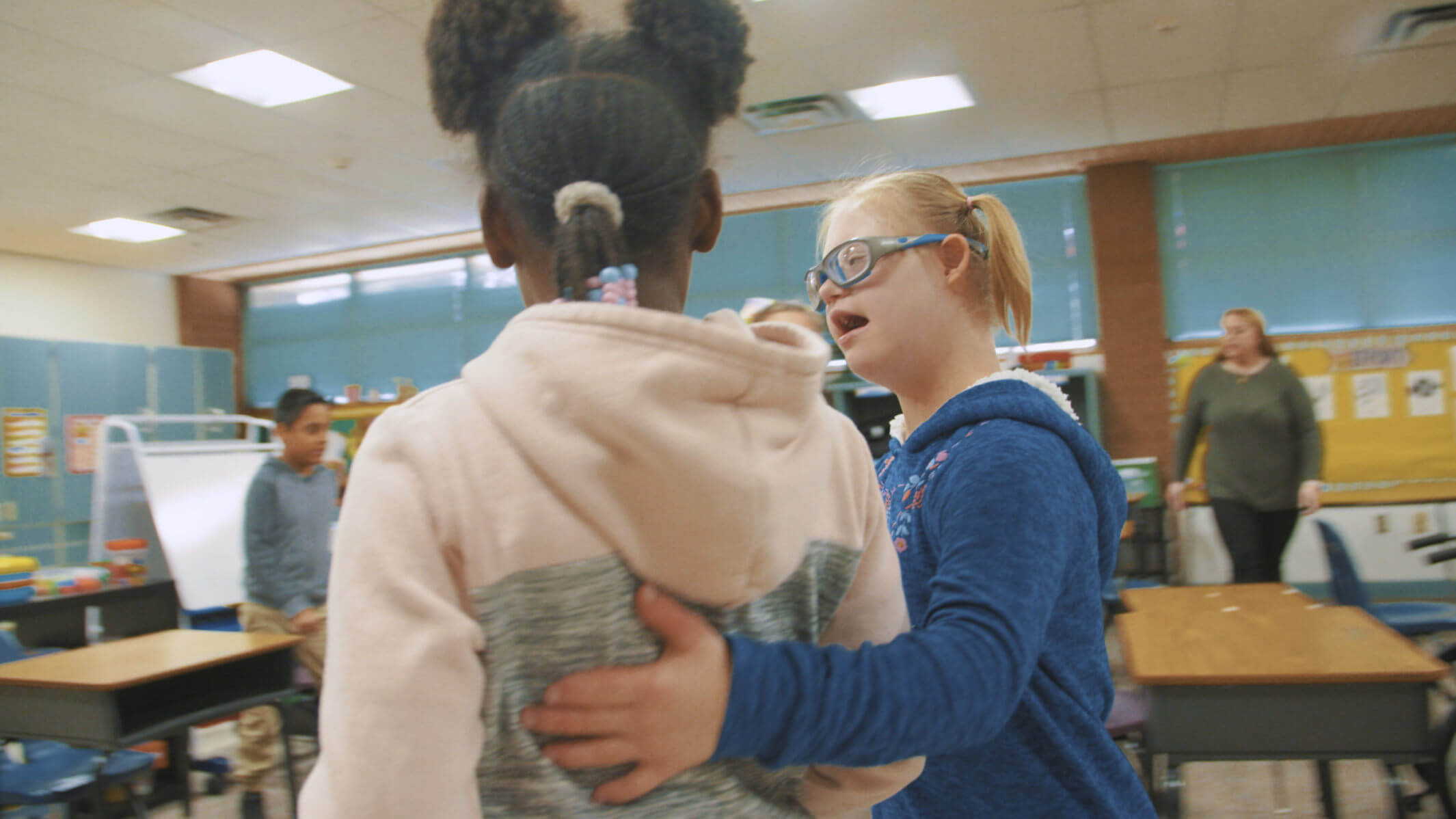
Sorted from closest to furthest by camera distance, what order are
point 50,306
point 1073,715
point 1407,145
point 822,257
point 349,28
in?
point 1073,715
point 822,257
point 349,28
point 1407,145
point 50,306

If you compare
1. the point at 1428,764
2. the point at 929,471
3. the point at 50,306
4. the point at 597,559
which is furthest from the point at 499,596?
the point at 50,306

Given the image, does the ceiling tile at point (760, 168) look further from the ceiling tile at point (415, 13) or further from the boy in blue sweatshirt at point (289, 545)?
the boy in blue sweatshirt at point (289, 545)

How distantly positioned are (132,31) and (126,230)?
4019 millimetres

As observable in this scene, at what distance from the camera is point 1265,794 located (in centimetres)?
314

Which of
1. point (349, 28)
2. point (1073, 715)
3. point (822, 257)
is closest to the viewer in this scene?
point (1073, 715)

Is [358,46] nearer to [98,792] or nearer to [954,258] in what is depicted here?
[98,792]

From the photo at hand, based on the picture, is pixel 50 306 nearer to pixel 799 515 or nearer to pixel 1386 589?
pixel 799 515

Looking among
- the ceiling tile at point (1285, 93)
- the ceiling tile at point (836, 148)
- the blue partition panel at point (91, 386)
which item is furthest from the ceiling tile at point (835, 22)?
the blue partition panel at point (91, 386)

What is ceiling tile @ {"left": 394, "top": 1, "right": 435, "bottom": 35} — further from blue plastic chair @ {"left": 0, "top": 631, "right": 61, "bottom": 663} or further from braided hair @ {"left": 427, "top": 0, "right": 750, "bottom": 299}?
braided hair @ {"left": 427, "top": 0, "right": 750, "bottom": 299}

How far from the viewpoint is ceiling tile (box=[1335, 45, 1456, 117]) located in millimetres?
4688

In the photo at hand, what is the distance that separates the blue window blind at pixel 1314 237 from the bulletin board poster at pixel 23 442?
8.57m

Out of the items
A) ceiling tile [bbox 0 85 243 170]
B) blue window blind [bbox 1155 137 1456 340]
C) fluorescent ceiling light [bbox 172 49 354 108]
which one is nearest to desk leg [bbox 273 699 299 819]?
fluorescent ceiling light [bbox 172 49 354 108]

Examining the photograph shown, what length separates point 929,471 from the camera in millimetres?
849

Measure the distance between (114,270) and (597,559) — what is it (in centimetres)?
999
